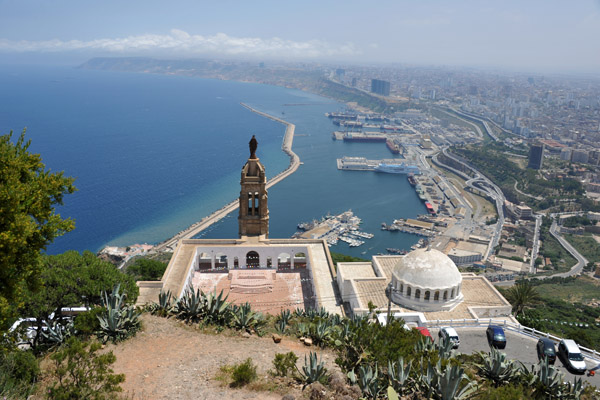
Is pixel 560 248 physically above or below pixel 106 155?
below

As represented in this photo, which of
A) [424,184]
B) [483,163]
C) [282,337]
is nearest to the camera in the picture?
[282,337]

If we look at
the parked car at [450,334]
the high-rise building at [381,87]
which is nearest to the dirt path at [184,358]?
the parked car at [450,334]

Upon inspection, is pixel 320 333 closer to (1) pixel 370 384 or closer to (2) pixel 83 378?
(1) pixel 370 384

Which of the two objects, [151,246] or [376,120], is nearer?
[151,246]

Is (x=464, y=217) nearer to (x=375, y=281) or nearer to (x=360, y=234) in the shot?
(x=360, y=234)

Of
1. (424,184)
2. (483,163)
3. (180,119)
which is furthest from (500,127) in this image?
(180,119)

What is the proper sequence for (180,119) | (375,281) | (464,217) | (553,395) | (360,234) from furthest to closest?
(180,119) → (464,217) → (360,234) → (375,281) → (553,395)

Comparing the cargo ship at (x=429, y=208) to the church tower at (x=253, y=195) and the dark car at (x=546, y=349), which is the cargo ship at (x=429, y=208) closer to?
the church tower at (x=253, y=195)

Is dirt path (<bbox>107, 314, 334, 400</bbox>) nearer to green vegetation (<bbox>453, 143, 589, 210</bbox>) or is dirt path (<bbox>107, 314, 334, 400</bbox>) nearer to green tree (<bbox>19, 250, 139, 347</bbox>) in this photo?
green tree (<bbox>19, 250, 139, 347</bbox>)

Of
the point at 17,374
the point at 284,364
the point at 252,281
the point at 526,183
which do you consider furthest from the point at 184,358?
the point at 526,183
